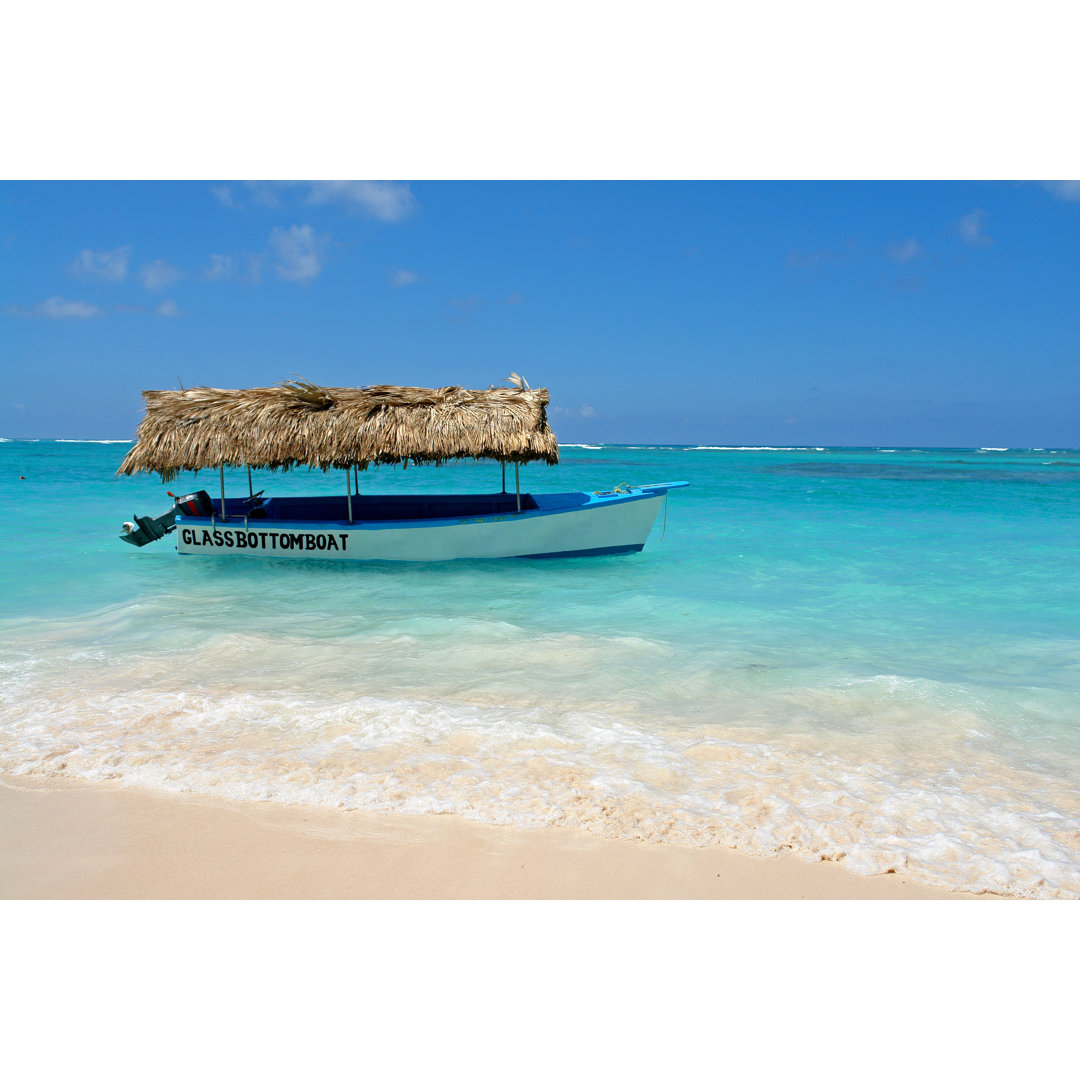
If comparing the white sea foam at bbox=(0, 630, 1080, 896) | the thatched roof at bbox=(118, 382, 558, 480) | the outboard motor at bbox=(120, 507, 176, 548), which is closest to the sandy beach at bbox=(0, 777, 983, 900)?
the white sea foam at bbox=(0, 630, 1080, 896)

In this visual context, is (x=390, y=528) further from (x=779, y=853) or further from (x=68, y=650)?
(x=779, y=853)

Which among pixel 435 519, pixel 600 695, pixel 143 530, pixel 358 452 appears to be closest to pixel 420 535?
pixel 435 519

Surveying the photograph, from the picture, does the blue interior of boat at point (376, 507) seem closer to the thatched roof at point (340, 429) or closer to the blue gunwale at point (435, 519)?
the blue gunwale at point (435, 519)

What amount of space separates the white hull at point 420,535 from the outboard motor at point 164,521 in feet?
0.43

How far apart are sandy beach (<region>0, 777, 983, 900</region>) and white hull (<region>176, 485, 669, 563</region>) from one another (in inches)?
261

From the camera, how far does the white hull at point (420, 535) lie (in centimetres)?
980

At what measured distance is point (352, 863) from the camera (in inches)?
114

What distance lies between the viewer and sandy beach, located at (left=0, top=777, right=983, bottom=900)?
2732 mm

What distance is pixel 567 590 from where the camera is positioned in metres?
8.68

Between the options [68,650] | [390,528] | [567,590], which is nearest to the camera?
[68,650]

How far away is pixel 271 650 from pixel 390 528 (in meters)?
3.94

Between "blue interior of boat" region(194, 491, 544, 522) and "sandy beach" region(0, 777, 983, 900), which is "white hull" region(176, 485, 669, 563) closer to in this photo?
"blue interior of boat" region(194, 491, 544, 522)

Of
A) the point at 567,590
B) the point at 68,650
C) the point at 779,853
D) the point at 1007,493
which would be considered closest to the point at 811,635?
the point at 567,590

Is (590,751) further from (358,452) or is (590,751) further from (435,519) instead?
(358,452)
